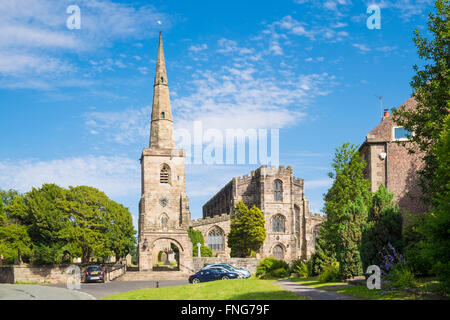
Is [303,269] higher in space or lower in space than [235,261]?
higher

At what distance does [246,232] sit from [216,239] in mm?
5387

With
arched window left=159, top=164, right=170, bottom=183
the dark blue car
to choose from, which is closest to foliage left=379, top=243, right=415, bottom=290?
the dark blue car

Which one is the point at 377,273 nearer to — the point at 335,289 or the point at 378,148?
the point at 335,289

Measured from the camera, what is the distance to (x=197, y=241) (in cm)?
6938

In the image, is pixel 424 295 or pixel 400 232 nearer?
pixel 424 295

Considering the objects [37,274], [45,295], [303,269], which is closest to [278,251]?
[37,274]

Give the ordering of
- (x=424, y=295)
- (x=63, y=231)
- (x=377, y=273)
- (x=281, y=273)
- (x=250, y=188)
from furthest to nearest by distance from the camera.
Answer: (x=250, y=188)
(x=63, y=231)
(x=281, y=273)
(x=377, y=273)
(x=424, y=295)

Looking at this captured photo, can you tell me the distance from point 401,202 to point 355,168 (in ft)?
12.1

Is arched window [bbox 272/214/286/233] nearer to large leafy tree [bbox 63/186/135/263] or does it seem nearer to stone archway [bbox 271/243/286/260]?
stone archway [bbox 271/243/286/260]

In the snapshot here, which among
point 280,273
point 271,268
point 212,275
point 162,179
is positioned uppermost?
point 162,179

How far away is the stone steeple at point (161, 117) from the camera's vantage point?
7262 cm

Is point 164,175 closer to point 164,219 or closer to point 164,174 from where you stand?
point 164,174
